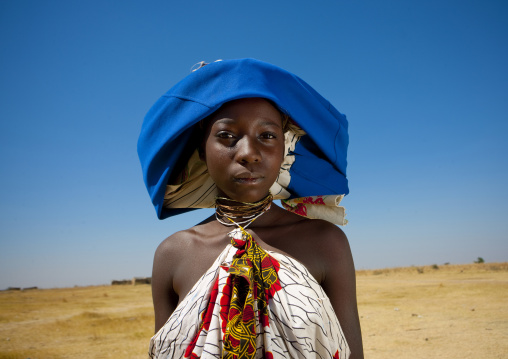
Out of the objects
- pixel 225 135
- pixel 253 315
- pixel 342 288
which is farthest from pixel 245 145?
pixel 342 288

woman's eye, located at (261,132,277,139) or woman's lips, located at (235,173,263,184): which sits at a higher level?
woman's eye, located at (261,132,277,139)

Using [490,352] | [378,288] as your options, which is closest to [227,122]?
[490,352]

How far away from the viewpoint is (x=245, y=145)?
1921mm

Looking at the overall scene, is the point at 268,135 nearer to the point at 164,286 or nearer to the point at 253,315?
the point at 253,315

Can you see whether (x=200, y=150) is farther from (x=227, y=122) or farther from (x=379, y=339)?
(x=379, y=339)

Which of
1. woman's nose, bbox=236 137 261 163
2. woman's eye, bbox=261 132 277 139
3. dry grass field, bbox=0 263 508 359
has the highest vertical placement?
woman's eye, bbox=261 132 277 139

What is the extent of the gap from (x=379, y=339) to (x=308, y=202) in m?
5.79

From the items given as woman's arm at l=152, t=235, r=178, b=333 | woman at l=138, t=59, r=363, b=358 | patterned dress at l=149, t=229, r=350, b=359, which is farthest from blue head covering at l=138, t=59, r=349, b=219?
patterned dress at l=149, t=229, r=350, b=359

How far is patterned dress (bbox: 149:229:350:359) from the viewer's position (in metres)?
1.65

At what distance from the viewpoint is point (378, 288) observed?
14.5m

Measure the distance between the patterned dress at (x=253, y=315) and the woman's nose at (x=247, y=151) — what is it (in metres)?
0.38

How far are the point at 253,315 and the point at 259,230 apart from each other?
61 cm

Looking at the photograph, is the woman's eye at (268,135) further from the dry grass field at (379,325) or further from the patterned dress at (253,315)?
the dry grass field at (379,325)

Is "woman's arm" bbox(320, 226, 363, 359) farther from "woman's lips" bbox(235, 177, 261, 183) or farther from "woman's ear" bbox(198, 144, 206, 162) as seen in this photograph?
"woman's ear" bbox(198, 144, 206, 162)
